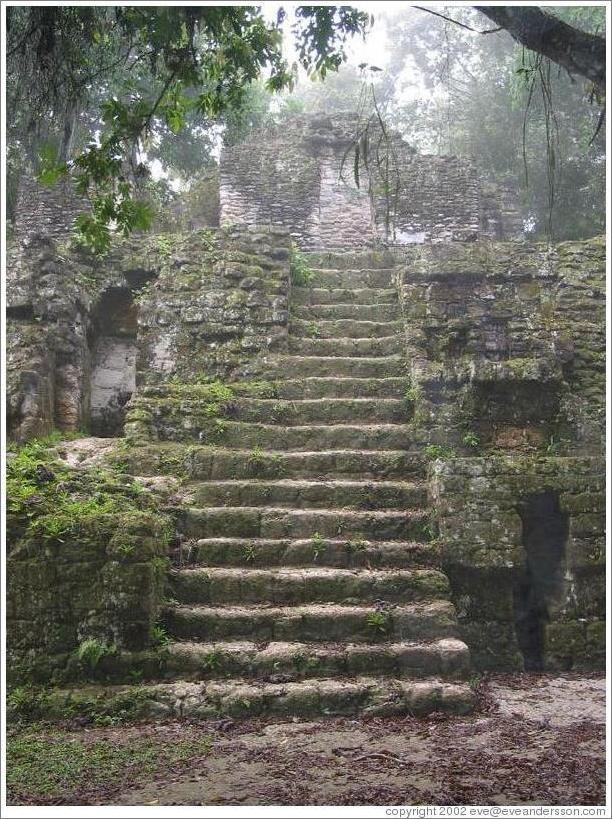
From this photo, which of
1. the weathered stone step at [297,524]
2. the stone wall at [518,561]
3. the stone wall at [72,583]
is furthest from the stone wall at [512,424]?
the stone wall at [72,583]

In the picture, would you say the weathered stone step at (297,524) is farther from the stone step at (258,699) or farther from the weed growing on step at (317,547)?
the stone step at (258,699)

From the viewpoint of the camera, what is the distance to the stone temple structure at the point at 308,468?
13.6ft

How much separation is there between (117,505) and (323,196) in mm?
10813

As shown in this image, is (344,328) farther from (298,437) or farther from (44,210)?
(44,210)

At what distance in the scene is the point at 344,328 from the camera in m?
8.04

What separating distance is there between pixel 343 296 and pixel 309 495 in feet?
12.2

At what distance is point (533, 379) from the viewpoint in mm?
6453

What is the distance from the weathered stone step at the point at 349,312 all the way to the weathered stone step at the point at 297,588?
161 inches

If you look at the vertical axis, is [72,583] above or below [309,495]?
below

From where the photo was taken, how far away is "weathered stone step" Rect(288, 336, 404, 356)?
301 inches

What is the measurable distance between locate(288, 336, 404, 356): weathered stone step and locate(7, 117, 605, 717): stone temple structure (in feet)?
0.09

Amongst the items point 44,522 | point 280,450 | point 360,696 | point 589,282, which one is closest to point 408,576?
point 360,696

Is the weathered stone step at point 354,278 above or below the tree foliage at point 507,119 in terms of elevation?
below

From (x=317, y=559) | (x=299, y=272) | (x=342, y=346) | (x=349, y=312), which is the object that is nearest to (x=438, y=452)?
(x=317, y=559)
